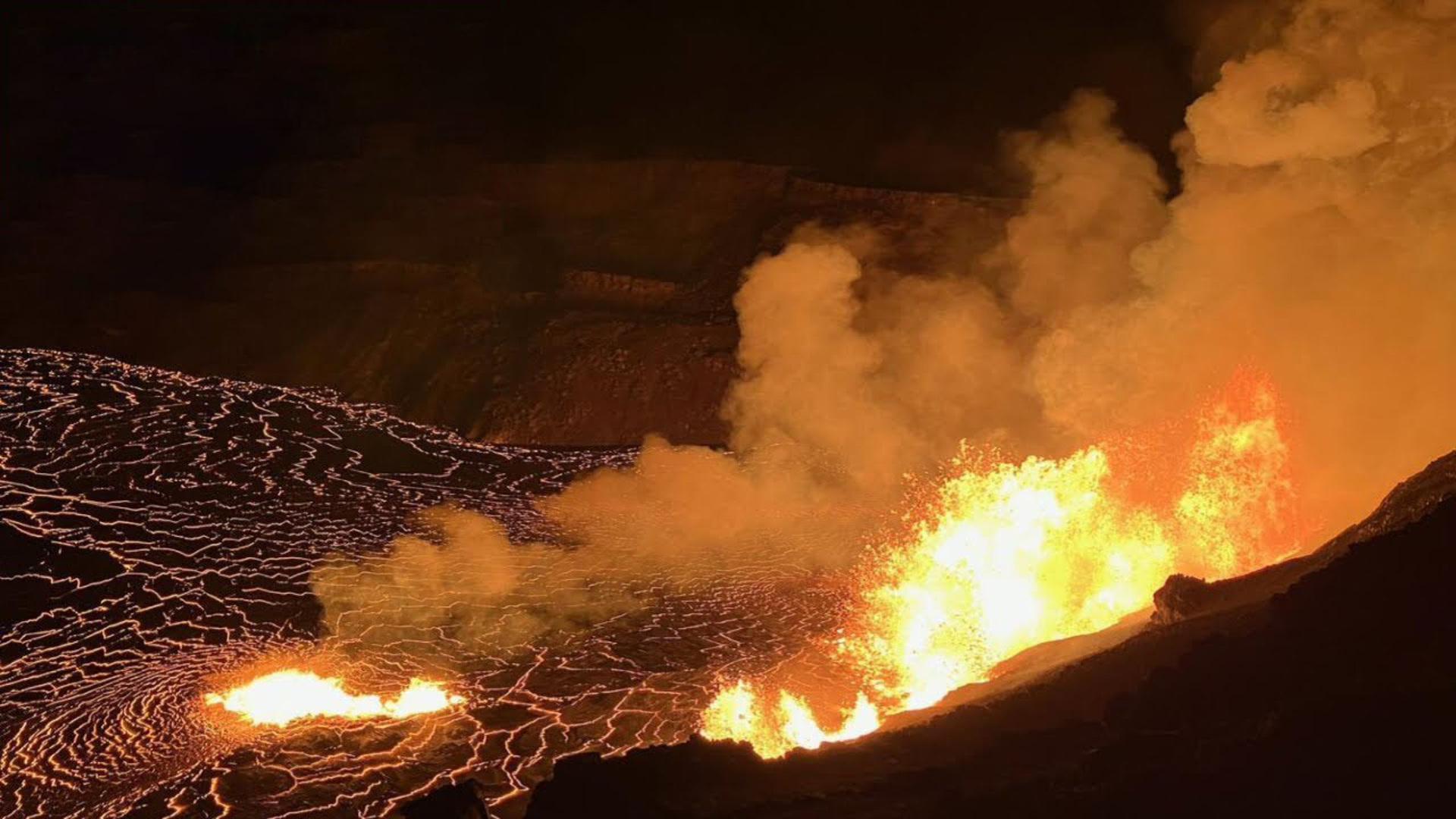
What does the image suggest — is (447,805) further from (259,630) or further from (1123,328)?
(1123,328)

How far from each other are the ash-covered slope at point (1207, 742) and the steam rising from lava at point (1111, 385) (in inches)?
157

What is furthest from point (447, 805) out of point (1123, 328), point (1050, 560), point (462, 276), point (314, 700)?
point (462, 276)

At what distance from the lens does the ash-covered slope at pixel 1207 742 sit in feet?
19.6

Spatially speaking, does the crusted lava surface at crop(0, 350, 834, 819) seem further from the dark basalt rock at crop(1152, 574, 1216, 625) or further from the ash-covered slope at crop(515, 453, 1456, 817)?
the dark basalt rock at crop(1152, 574, 1216, 625)

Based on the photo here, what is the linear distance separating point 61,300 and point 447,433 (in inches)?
602

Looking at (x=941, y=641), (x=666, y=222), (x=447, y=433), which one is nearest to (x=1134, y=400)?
(x=941, y=641)

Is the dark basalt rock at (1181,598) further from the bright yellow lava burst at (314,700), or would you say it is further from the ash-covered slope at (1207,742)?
the bright yellow lava burst at (314,700)

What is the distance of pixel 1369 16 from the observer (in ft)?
40.2

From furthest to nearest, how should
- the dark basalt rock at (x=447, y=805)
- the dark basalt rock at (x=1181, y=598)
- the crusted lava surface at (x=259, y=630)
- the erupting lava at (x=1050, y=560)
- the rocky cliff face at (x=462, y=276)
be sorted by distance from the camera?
the rocky cliff face at (x=462, y=276) < the erupting lava at (x=1050, y=560) < the crusted lava surface at (x=259, y=630) < the dark basalt rock at (x=1181, y=598) < the dark basalt rock at (x=447, y=805)

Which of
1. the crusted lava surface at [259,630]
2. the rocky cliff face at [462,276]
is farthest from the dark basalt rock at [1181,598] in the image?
the rocky cliff face at [462,276]

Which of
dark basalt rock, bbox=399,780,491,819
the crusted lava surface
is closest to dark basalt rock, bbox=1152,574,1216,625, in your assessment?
the crusted lava surface

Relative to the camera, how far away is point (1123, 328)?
15789 millimetres

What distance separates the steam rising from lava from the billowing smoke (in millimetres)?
42

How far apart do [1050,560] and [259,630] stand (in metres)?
11.0
